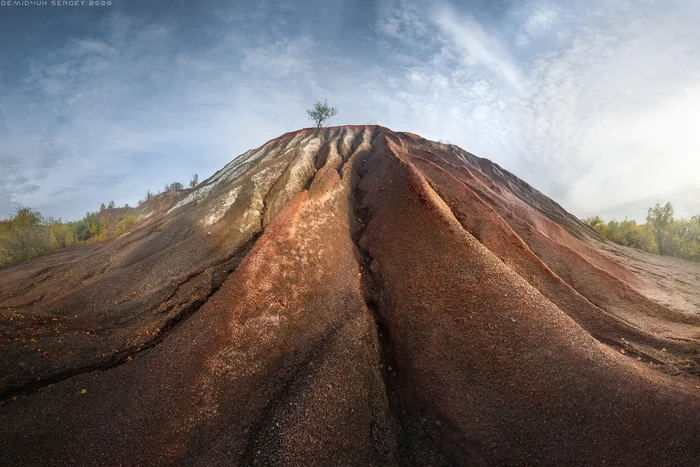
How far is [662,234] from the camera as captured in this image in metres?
40.0

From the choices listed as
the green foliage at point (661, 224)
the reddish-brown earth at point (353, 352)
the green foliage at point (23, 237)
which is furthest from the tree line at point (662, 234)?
the green foliage at point (23, 237)

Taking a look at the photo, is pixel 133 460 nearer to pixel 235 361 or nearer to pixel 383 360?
pixel 235 361

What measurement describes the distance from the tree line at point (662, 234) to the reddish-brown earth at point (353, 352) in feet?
99.8

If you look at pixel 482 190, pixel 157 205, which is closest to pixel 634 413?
pixel 482 190

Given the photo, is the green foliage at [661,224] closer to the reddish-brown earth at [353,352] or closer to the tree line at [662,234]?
the tree line at [662,234]

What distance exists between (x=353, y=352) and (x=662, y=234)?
175ft

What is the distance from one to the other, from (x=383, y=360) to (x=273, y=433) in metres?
5.30

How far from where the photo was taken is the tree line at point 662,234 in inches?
1495

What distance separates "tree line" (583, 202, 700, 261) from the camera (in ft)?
125

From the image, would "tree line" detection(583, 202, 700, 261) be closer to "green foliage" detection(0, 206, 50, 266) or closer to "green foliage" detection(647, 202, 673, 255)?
"green foliage" detection(647, 202, 673, 255)

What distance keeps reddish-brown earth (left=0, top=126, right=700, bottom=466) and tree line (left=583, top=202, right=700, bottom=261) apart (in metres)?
30.4

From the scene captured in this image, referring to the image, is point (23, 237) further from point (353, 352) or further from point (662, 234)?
point (662, 234)

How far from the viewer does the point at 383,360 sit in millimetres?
12375

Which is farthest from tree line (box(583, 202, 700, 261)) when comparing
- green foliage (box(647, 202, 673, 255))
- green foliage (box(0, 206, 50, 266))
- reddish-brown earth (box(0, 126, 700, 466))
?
green foliage (box(0, 206, 50, 266))
